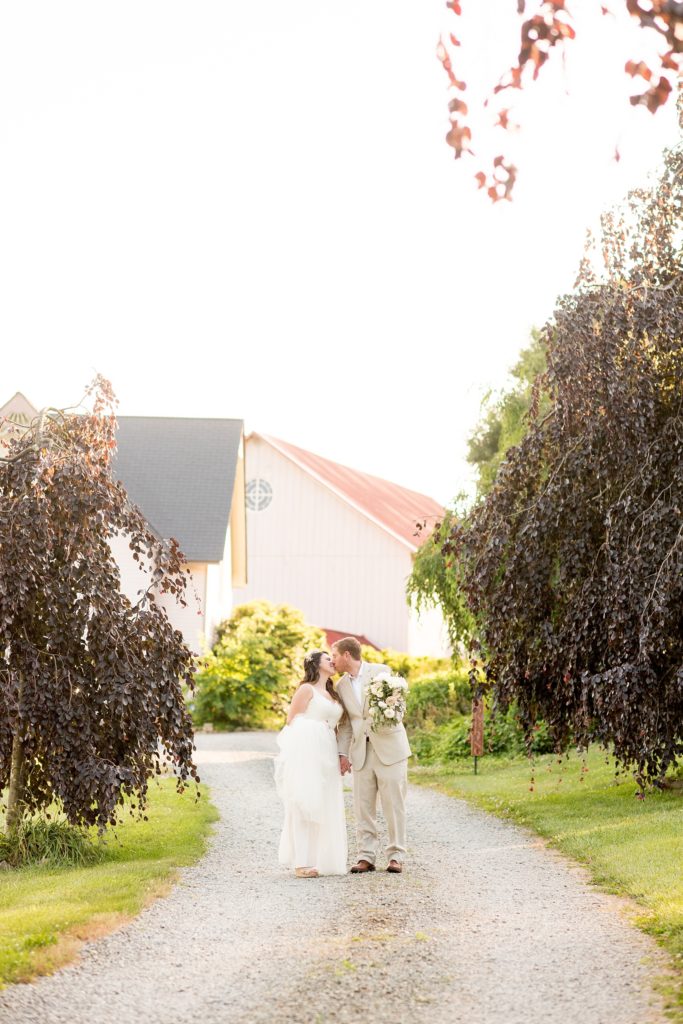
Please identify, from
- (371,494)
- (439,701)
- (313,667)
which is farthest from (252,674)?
(313,667)

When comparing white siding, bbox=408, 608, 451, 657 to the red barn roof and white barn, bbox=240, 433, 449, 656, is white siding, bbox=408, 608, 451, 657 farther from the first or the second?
the red barn roof

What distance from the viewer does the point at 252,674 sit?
2698 centimetres

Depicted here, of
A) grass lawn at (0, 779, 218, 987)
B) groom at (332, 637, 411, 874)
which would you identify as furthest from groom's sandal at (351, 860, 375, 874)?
grass lawn at (0, 779, 218, 987)

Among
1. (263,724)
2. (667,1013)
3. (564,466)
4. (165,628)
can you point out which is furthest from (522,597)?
(263,724)

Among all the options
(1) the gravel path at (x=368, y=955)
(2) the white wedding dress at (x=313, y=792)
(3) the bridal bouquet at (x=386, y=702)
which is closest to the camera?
(1) the gravel path at (x=368, y=955)

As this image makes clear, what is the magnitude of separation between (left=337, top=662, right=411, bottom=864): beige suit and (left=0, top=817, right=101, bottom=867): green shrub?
252 centimetres

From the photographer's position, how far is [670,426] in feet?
33.7

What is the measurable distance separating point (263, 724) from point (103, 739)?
57.5 feet

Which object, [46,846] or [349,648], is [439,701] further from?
[349,648]

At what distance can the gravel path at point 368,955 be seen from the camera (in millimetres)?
5352

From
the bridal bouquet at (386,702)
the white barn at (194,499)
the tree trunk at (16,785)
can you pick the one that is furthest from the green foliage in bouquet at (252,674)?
the bridal bouquet at (386,702)

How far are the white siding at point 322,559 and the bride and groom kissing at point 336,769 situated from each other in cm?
2411

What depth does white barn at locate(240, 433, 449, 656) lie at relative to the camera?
113ft

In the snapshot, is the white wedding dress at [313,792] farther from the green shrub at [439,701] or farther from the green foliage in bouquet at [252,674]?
the green foliage in bouquet at [252,674]
